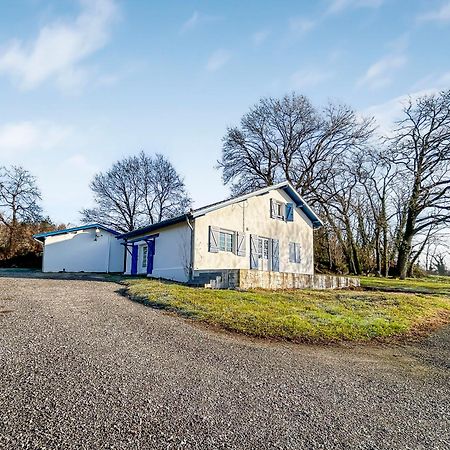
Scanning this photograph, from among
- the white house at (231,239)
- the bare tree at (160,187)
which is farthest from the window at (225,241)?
the bare tree at (160,187)

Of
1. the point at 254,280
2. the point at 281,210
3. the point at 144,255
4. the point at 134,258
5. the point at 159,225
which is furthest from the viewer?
the point at 281,210

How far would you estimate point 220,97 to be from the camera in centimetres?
1023

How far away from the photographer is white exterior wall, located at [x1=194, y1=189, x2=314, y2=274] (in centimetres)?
1552

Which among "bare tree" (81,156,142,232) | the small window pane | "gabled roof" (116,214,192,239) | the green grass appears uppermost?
"bare tree" (81,156,142,232)

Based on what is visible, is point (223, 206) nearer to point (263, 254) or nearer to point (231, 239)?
point (231, 239)

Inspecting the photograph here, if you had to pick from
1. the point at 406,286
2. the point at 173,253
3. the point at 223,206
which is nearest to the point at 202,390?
the point at 173,253

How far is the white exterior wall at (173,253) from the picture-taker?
50.3ft

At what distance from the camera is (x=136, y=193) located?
110ft

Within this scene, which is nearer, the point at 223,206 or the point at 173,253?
the point at 173,253

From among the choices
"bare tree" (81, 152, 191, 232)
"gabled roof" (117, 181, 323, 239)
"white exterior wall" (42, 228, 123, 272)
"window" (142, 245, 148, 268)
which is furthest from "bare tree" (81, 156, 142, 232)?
"window" (142, 245, 148, 268)

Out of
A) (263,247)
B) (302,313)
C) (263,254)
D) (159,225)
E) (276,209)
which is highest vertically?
(276,209)

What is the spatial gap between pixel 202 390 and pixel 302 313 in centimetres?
515

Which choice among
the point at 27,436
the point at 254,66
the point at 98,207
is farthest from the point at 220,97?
the point at 98,207

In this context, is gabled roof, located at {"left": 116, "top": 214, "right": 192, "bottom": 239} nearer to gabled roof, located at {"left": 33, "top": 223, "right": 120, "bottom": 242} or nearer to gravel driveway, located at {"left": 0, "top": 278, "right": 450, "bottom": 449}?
gabled roof, located at {"left": 33, "top": 223, "right": 120, "bottom": 242}
